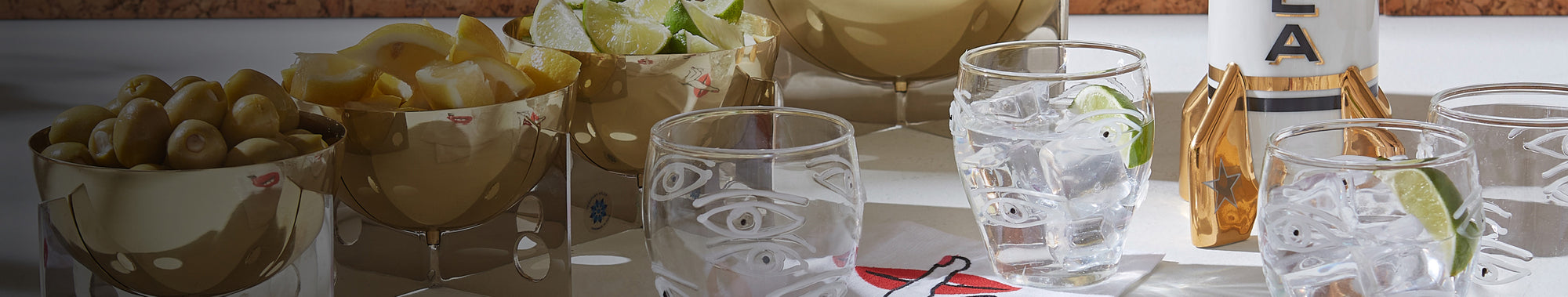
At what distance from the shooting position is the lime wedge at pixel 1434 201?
394 millimetres

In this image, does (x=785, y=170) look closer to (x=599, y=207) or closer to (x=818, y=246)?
(x=818, y=246)

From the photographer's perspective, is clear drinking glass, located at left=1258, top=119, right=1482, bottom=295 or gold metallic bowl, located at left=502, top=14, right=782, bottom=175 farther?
gold metallic bowl, located at left=502, top=14, right=782, bottom=175

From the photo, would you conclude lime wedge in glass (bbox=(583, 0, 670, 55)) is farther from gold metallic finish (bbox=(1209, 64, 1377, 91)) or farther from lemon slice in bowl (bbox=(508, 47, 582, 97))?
gold metallic finish (bbox=(1209, 64, 1377, 91))

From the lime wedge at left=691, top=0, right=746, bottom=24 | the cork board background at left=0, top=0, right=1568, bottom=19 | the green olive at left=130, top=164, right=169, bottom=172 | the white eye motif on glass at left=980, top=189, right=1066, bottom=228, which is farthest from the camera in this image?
the cork board background at left=0, top=0, right=1568, bottom=19

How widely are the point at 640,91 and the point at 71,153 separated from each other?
0.23 meters

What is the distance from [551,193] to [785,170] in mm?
153

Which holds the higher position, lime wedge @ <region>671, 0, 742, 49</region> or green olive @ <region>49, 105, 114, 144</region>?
lime wedge @ <region>671, 0, 742, 49</region>

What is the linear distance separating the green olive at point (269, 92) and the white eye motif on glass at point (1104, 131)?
0.90 ft

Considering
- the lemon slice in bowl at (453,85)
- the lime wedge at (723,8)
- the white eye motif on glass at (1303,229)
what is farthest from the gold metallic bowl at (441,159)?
the white eye motif on glass at (1303,229)

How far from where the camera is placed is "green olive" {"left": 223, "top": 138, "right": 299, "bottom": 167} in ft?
1.30

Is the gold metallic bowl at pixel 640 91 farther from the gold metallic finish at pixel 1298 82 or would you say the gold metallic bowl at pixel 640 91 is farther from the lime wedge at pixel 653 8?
the gold metallic finish at pixel 1298 82

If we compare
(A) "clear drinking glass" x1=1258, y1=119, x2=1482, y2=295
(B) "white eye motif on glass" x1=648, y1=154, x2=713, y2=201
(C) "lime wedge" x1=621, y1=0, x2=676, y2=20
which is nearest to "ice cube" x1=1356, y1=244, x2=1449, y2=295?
(A) "clear drinking glass" x1=1258, y1=119, x2=1482, y2=295

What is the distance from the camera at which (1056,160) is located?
0.48 meters

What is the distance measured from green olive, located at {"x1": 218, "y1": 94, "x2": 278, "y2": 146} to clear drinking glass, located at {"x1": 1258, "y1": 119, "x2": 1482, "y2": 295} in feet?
1.05
